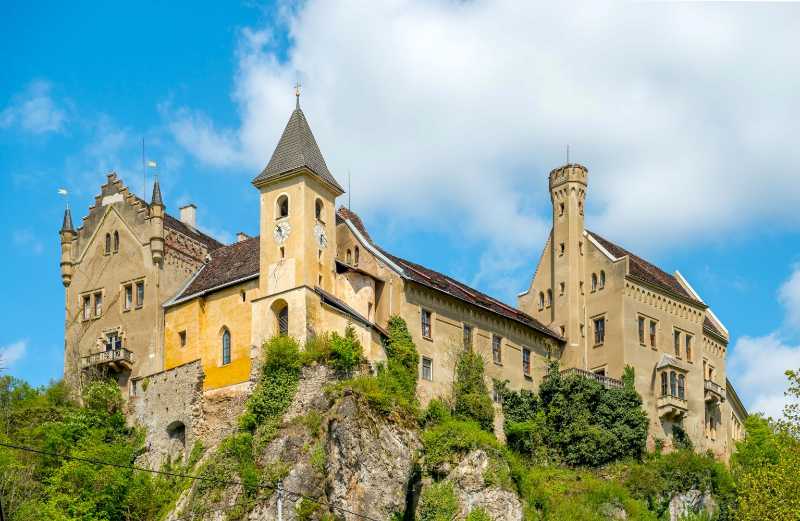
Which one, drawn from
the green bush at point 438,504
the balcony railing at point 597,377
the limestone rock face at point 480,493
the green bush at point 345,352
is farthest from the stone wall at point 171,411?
the balcony railing at point 597,377

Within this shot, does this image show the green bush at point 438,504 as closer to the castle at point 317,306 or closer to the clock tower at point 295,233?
the castle at point 317,306

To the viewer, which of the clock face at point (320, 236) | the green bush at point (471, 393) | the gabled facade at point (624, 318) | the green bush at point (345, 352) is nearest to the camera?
the green bush at point (345, 352)

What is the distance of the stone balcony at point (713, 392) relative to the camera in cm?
8712

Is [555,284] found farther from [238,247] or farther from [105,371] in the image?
[105,371]

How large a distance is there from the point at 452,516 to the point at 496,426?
9.52m

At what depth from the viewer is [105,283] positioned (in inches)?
3123

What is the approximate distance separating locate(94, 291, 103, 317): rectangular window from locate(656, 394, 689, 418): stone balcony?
31385 millimetres

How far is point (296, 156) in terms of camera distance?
74500 mm

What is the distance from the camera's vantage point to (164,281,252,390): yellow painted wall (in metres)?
72.7

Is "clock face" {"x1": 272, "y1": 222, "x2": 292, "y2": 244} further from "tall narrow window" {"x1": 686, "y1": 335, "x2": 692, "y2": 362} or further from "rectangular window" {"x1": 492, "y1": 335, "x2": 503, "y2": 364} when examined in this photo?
"tall narrow window" {"x1": 686, "y1": 335, "x2": 692, "y2": 362}

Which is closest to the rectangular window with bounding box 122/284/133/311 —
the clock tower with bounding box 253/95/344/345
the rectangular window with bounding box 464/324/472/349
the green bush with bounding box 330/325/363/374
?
the clock tower with bounding box 253/95/344/345

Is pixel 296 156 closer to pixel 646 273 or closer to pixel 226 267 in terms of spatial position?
pixel 226 267

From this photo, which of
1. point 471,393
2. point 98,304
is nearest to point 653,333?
point 471,393

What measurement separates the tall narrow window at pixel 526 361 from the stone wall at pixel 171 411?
18.4m
